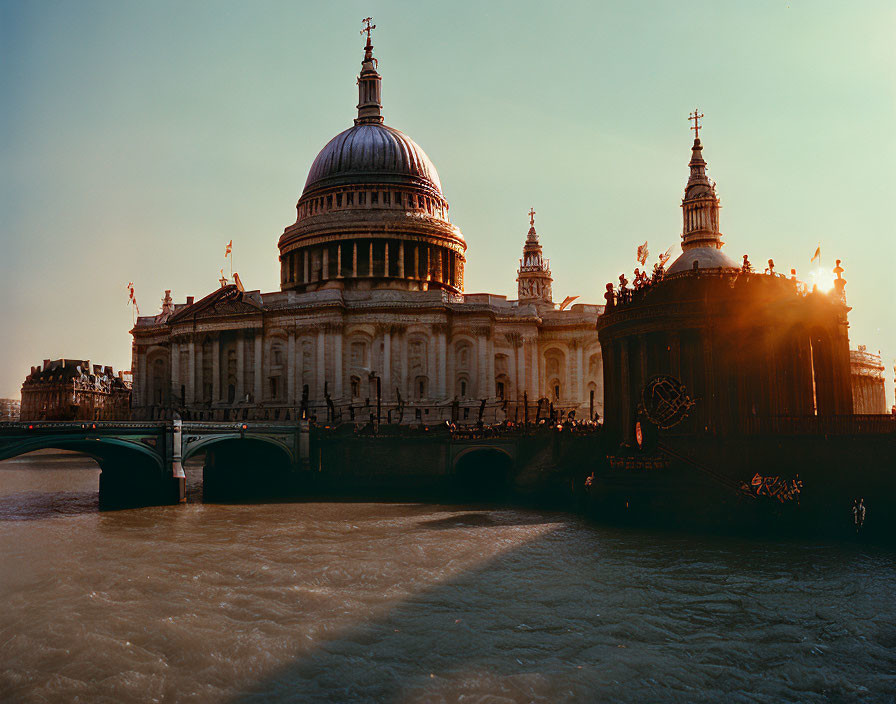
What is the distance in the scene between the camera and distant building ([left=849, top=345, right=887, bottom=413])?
4320 inches

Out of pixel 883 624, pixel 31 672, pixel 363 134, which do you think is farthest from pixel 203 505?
pixel 363 134

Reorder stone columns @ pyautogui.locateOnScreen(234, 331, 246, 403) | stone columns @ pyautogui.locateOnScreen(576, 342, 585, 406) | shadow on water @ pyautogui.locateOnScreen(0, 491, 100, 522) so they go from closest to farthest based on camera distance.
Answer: shadow on water @ pyautogui.locateOnScreen(0, 491, 100, 522)
stone columns @ pyautogui.locateOnScreen(234, 331, 246, 403)
stone columns @ pyautogui.locateOnScreen(576, 342, 585, 406)

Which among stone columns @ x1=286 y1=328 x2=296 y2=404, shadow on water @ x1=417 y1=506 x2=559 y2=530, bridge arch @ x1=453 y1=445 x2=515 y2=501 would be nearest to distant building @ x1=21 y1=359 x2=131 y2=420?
stone columns @ x1=286 y1=328 x2=296 y2=404

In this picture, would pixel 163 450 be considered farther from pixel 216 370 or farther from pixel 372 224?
pixel 372 224

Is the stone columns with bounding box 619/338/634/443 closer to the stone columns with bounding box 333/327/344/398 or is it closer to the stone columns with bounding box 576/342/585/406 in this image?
the stone columns with bounding box 333/327/344/398

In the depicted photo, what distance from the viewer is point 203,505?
54.2 meters

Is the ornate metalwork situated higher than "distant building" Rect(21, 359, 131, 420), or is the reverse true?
"distant building" Rect(21, 359, 131, 420)

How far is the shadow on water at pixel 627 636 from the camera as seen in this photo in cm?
2041

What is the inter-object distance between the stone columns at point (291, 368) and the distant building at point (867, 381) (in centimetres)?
7471

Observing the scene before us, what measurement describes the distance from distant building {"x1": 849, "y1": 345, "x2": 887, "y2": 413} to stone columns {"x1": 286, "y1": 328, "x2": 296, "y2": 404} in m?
74.7

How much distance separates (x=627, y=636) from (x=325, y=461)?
4224 centimetres

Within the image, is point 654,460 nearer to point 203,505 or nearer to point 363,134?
point 203,505

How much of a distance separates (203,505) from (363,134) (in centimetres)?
6271

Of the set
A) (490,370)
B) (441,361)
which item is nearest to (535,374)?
(490,370)
